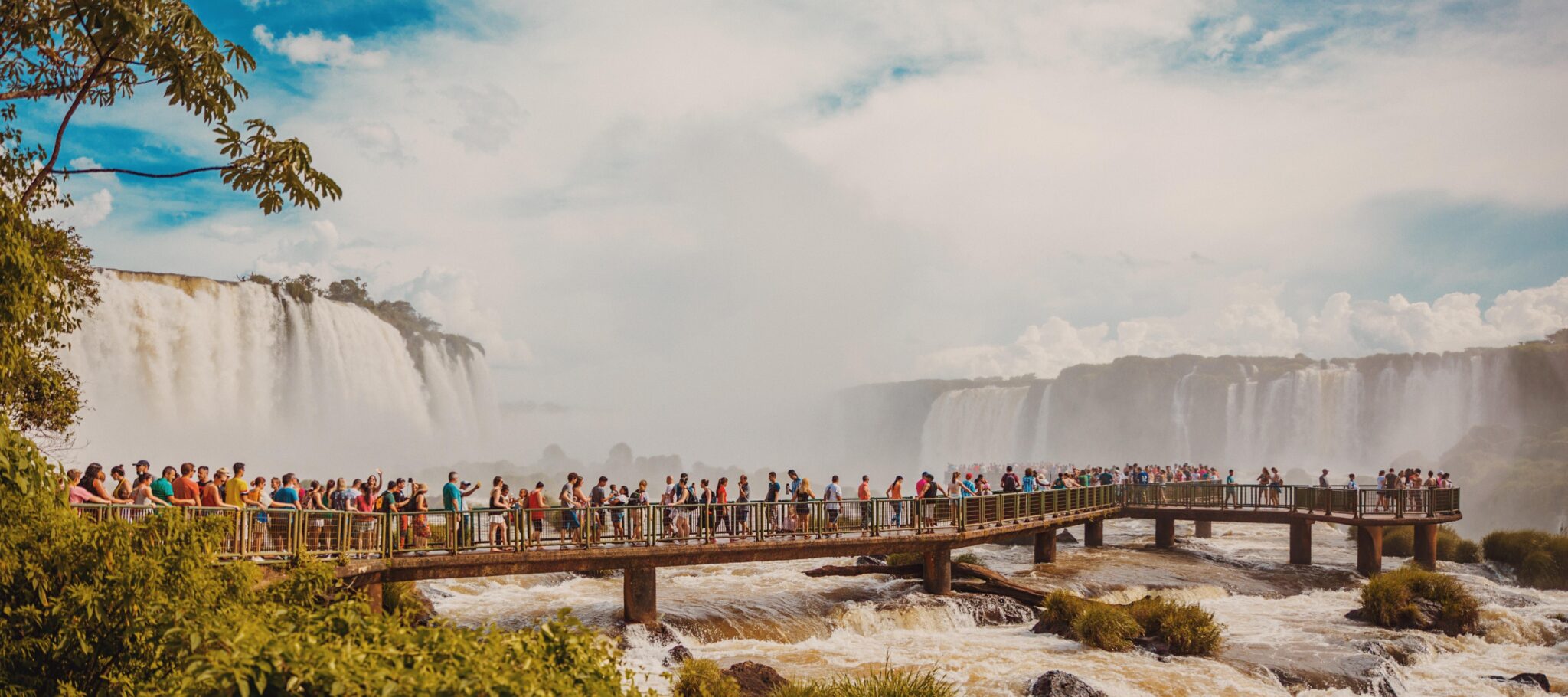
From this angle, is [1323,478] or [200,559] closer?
[200,559]

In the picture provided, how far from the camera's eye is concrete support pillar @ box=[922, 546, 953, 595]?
2316cm

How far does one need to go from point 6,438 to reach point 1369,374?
114m

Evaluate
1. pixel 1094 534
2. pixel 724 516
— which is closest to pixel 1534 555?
pixel 1094 534

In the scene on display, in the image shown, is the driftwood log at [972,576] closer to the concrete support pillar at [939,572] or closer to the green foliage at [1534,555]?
the concrete support pillar at [939,572]

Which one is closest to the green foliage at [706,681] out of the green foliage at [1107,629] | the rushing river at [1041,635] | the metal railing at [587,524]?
the rushing river at [1041,635]

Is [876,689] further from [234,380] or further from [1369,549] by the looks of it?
[234,380]

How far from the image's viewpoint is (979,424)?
11500 centimetres

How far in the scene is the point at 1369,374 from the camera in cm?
9944

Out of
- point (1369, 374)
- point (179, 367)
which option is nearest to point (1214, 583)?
point (179, 367)

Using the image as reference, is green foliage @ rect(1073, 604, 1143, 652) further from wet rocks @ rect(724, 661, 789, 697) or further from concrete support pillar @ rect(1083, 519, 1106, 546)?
concrete support pillar @ rect(1083, 519, 1106, 546)

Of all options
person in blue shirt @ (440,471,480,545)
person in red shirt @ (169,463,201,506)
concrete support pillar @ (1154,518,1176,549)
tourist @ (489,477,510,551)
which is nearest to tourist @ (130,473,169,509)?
person in red shirt @ (169,463,201,506)

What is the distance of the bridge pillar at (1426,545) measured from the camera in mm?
31953

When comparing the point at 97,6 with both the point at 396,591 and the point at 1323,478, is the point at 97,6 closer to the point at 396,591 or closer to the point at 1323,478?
the point at 396,591

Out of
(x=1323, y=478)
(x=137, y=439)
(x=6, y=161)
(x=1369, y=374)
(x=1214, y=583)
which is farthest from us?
(x=1369, y=374)
